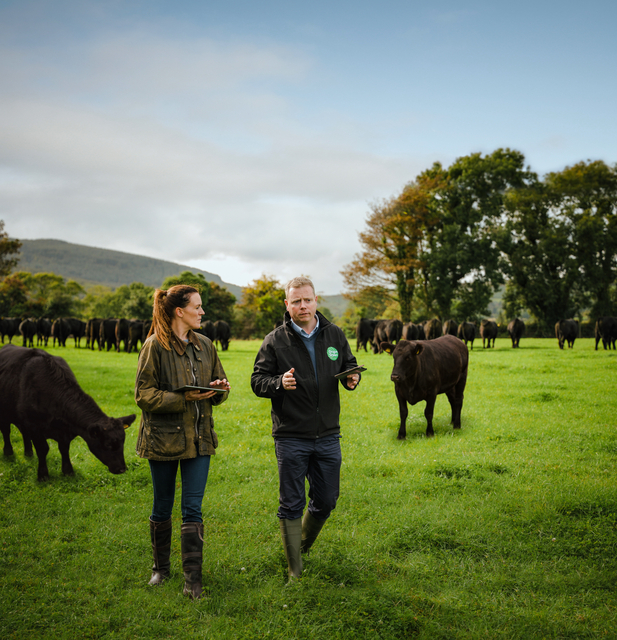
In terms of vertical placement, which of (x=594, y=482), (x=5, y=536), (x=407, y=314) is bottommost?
(x=5, y=536)

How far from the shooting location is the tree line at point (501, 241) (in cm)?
4362

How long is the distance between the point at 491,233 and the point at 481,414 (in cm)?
3761

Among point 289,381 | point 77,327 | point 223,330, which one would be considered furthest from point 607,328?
point 77,327

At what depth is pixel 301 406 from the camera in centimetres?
397

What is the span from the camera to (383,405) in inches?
468

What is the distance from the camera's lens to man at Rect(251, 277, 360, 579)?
12.9 feet

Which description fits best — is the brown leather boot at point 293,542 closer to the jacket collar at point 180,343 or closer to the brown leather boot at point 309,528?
the brown leather boot at point 309,528

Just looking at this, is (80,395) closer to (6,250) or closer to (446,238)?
(446,238)

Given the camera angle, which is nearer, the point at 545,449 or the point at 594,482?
the point at 594,482

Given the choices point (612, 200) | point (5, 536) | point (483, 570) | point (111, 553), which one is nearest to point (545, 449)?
point (483, 570)

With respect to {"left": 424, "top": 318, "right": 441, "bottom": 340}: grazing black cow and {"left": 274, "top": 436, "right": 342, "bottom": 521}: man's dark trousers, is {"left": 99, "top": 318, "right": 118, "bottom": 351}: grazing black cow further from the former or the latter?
{"left": 274, "top": 436, "right": 342, "bottom": 521}: man's dark trousers

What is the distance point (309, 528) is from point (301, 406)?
4.14ft

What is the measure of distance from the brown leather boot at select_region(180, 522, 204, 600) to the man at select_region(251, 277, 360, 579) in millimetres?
717

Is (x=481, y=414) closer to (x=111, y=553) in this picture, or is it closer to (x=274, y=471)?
(x=274, y=471)
